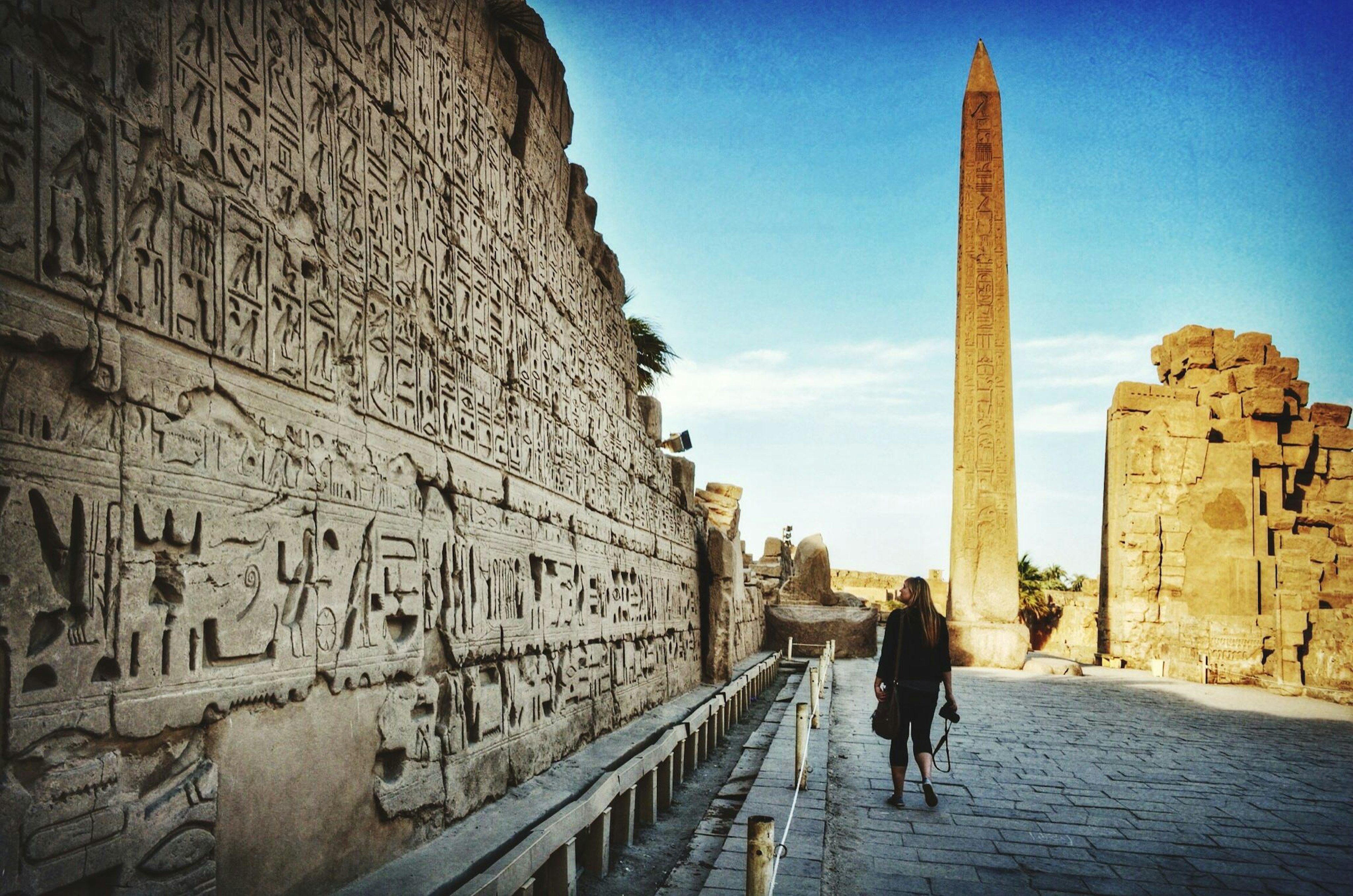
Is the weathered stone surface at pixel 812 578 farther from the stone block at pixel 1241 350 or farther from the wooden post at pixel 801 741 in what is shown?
the wooden post at pixel 801 741

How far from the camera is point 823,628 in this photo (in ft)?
56.9

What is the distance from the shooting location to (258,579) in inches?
101

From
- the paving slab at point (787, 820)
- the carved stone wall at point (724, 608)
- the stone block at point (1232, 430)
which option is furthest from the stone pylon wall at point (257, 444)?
the stone block at point (1232, 430)

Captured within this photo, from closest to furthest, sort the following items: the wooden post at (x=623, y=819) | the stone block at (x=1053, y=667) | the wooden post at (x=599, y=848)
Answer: the wooden post at (x=599, y=848), the wooden post at (x=623, y=819), the stone block at (x=1053, y=667)

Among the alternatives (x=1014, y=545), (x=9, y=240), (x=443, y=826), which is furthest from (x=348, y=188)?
(x=1014, y=545)

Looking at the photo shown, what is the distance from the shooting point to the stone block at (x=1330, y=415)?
16.8m

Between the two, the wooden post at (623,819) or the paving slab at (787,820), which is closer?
the paving slab at (787,820)

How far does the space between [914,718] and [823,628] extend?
471 inches

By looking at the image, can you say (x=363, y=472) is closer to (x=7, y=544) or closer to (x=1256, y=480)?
(x=7, y=544)

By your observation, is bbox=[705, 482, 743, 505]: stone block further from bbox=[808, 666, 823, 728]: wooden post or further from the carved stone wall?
bbox=[808, 666, 823, 728]: wooden post

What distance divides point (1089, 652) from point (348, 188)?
24658mm

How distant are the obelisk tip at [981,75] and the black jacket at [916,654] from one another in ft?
53.3

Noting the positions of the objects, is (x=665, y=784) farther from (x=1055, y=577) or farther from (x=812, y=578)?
(x=1055, y=577)

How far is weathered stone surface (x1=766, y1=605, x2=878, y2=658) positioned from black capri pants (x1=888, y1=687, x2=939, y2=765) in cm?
1143
